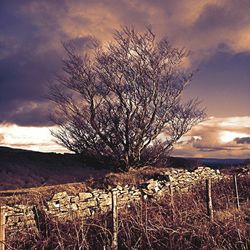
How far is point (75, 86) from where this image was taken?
25.4 m

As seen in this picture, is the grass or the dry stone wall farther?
the dry stone wall

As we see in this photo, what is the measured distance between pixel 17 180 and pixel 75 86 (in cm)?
659

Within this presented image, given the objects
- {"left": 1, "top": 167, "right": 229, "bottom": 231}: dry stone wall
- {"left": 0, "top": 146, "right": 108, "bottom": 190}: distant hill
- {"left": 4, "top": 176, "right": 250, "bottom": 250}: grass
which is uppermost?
{"left": 0, "top": 146, "right": 108, "bottom": 190}: distant hill

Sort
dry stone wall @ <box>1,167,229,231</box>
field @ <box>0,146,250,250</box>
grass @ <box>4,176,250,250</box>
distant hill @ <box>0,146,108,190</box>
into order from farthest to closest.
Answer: distant hill @ <box>0,146,108,190</box> → dry stone wall @ <box>1,167,229,231</box> → field @ <box>0,146,250,250</box> → grass @ <box>4,176,250,250</box>

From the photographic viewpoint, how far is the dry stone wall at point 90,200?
39.4 feet

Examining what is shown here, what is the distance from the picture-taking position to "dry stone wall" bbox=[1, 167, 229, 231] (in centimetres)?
1200

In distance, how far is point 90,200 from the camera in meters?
14.6

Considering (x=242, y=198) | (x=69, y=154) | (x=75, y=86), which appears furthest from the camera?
(x=69, y=154)

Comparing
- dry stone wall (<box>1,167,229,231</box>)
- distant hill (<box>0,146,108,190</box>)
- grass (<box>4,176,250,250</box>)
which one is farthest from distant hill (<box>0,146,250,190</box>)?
grass (<box>4,176,250,250</box>)

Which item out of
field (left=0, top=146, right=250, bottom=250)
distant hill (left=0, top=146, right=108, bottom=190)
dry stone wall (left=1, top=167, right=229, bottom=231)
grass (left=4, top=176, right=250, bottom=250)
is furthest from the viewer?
distant hill (left=0, top=146, right=108, bottom=190)

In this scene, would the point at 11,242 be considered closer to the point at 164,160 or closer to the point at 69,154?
the point at 164,160

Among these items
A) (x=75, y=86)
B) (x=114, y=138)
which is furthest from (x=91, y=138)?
(x=75, y=86)

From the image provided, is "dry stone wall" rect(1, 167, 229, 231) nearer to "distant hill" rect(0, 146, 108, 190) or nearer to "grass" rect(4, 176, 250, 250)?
"grass" rect(4, 176, 250, 250)

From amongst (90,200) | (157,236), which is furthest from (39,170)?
(157,236)
